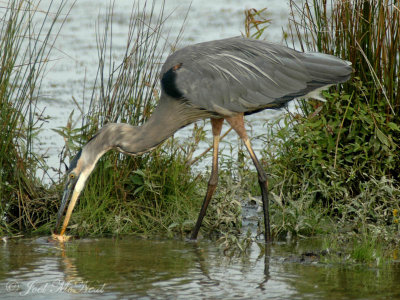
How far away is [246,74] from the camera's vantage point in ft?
19.4

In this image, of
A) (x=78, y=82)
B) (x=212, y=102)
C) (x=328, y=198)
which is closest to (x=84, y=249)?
(x=212, y=102)

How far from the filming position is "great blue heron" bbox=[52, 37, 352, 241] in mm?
5574

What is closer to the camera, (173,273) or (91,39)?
Result: (173,273)

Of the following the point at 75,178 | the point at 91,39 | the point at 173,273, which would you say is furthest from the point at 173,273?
the point at 91,39

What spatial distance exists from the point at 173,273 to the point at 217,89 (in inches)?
65.9

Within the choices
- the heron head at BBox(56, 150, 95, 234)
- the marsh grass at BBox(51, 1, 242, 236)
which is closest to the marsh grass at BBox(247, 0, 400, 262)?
the marsh grass at BBox(51, 1, 242, 236)

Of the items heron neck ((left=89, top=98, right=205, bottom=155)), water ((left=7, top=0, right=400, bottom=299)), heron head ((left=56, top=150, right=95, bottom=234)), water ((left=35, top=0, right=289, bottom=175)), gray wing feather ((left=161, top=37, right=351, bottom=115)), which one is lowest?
water ((left=7, top=0, right=400, bottom=299))

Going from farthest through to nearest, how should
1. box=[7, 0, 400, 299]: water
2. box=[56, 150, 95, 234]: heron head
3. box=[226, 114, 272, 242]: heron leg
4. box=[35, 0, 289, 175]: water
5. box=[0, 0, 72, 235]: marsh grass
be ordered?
box=[35, 0, 289, 175]: water < box=[226, 114, 272, 242]: heron leg < box=[0, 0, 72, 235]: marsh grass < box=[56, 150, 95, 234]: heron head < box=[7, 0, 400, 299]: water

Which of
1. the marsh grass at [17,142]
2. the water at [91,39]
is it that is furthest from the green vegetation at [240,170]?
the water at [91,39]

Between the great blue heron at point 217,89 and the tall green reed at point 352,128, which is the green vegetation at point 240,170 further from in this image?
the great blue heron at point 217,89

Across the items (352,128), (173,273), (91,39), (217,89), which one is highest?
(91,39)

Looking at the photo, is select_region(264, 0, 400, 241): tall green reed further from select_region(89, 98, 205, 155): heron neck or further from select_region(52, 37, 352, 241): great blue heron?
select_region(89, 98, 205, 155): heron neck

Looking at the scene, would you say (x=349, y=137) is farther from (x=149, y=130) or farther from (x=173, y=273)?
(x=173, y=273)

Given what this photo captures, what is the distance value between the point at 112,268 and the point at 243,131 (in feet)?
5.58
